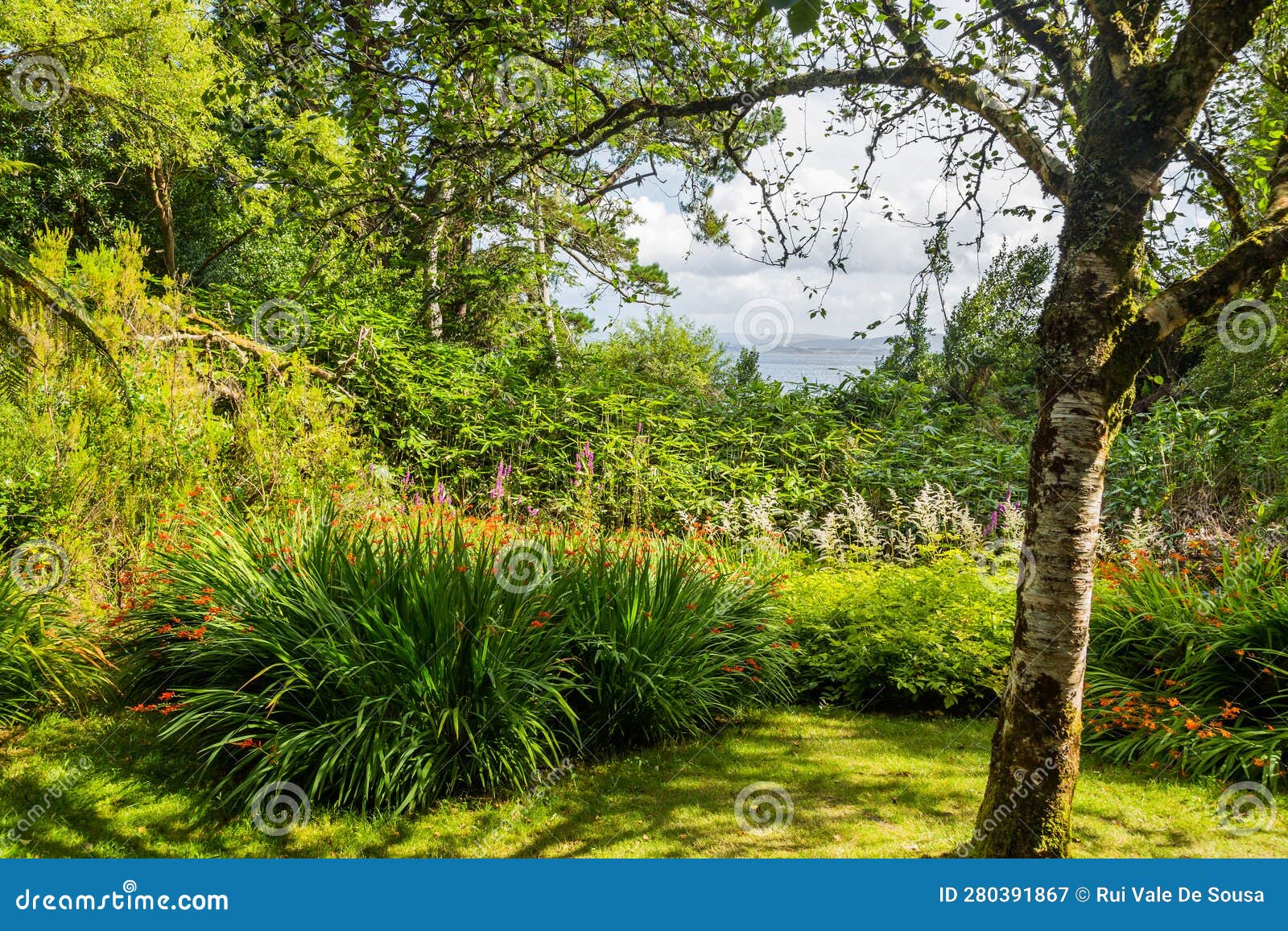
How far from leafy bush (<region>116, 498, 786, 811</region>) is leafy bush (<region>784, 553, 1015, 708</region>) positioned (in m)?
0.48

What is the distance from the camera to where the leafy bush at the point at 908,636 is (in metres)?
4.73

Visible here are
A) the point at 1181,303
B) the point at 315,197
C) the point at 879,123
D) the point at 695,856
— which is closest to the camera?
the point at 1181,303

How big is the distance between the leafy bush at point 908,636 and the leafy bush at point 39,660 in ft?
14.1

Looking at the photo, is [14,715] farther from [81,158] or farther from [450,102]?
[81,158]

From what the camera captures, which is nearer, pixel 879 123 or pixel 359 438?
pixel 879 123

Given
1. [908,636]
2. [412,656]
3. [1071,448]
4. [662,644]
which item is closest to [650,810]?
[662,644]

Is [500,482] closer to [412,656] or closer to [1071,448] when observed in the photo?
[412,656]

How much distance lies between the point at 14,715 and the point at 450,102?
13.0 ft

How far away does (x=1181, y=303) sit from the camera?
7.78ft

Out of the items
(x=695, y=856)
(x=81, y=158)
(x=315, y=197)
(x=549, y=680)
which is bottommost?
(x=695, y=856)

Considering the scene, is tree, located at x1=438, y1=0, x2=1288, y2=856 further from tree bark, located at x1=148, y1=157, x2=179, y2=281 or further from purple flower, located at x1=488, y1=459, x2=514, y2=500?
tree bark, located at x1=148, y1=157, x2=179, y2=281

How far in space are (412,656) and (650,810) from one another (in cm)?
131

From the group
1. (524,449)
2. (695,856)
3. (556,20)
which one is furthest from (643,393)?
(695,856)

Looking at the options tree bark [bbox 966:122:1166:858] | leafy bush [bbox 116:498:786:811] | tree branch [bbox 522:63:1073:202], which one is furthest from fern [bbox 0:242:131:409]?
tree bark [bbox 966:122:1166:858]
